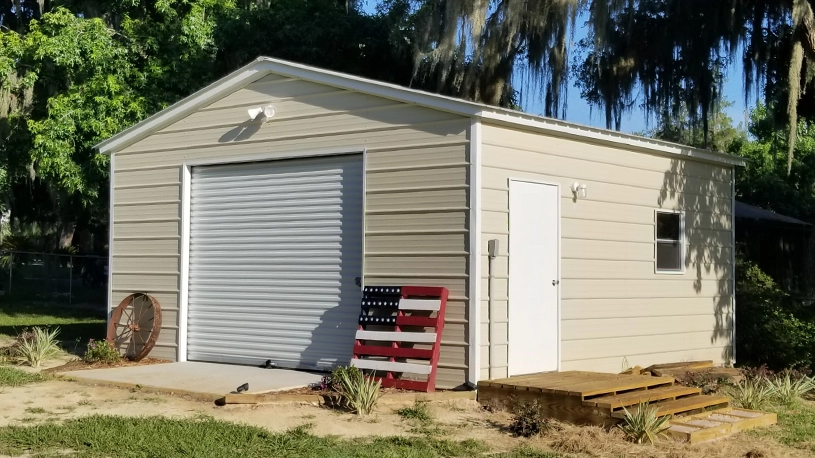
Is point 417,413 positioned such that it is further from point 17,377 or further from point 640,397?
point 17,377

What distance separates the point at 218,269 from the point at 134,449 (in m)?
4.82

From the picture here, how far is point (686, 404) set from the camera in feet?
26.4

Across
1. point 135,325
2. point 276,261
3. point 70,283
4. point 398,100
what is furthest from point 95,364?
point 70,283

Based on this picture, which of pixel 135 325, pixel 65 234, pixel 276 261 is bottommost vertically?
pixel 135 325

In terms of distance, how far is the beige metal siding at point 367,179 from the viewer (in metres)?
8.96

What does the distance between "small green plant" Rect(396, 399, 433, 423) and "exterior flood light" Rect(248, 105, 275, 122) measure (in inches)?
161

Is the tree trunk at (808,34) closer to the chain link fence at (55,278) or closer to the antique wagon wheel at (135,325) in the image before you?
the antique wagon wheel at (135,325)

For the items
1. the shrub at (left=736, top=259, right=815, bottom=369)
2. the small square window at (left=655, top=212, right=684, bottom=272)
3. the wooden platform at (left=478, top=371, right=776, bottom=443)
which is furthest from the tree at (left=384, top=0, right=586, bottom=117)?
the wooden platform at (left=478, top=371, right=776, bottom=443)

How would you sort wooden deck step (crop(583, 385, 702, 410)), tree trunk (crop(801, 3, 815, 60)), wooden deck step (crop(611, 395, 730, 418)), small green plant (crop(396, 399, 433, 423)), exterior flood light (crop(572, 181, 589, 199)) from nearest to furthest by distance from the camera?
wooden deck step (crop(583, 385, 702, 410)) → wooden deck step (crop(611, 395, 730, 418)) → small green plant (crop(396, 399, 433, 423)) → exterior flood light (crop(572, 181, 589, 199)) → tree trunk (crop(801, 3, 815, 60))

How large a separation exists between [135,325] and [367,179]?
3.92 m

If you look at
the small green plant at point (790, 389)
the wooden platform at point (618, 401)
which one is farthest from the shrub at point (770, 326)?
the wooden platform at point (618, 401)

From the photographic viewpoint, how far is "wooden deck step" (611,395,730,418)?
25.2 feet

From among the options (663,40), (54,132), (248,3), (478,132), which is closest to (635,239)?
(478,132)

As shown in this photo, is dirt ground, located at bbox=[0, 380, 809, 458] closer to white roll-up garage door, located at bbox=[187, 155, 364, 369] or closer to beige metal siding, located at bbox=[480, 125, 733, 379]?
beige metal siding, located at bbox=[480, 125, 733, 379]
